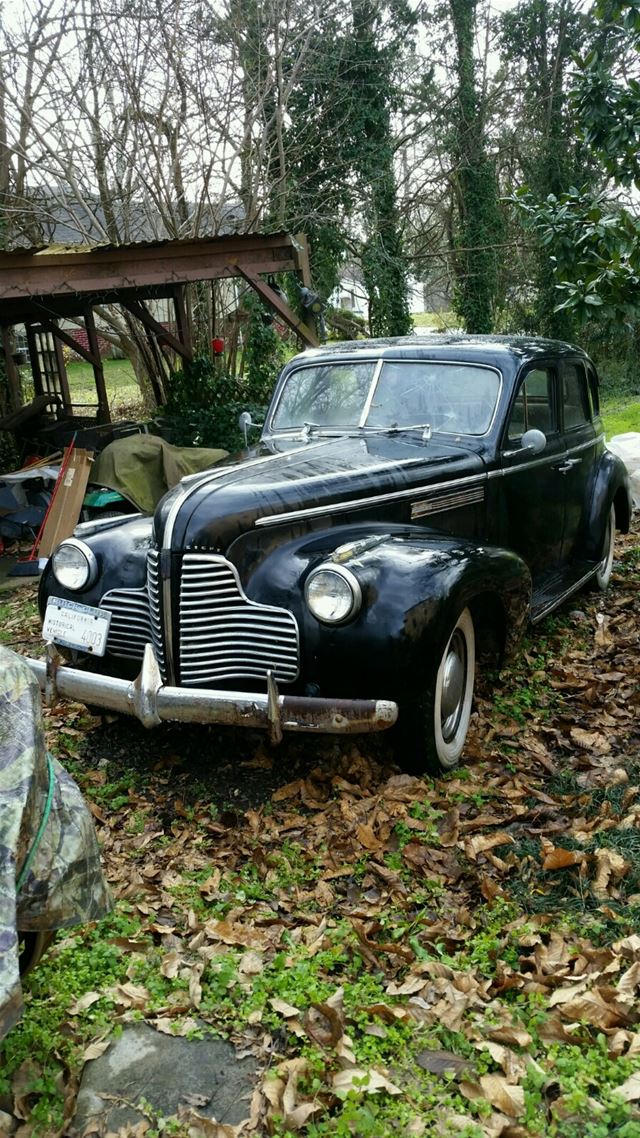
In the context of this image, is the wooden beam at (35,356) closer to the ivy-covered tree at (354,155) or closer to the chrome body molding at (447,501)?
the ivy-covered tree at (354,155)

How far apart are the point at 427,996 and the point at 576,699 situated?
262 centimetres

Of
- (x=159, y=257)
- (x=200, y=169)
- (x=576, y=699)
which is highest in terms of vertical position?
(x=200, y=169)

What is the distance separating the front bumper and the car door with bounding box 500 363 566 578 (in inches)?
86.5

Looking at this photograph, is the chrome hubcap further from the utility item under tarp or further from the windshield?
the utility item under tarp

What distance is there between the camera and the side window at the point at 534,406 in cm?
543

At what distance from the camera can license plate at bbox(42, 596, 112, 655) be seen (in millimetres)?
4250

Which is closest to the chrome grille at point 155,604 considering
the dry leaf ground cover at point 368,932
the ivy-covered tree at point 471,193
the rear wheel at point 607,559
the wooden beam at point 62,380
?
the dry leaf ground cover at point 368,932

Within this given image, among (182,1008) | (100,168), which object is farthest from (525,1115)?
(100,168)

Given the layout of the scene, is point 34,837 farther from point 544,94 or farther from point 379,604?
point 544,94

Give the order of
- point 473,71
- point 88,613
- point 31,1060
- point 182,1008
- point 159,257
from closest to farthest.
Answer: point 31,1060
point 182,1008
point 88,613
point 159,257
point 473,71

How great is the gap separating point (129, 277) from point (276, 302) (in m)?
1.79

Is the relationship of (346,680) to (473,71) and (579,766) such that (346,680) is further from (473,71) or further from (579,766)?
(473,71)

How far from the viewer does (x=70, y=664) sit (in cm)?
452

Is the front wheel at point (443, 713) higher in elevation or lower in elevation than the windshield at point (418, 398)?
lower
